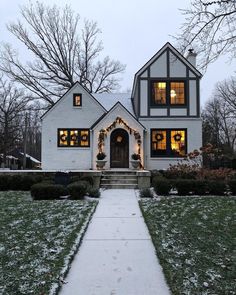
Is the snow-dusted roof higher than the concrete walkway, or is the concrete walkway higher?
the snow-dusted roof

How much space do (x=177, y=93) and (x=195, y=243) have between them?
1595cm

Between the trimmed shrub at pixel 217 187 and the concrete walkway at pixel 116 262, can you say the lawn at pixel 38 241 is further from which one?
the trimmed shrub at pixel 217 187

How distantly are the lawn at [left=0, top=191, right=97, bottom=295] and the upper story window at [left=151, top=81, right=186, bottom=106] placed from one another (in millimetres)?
11285

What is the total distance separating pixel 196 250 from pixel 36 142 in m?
70.1

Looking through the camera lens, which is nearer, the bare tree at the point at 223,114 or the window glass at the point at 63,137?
the window glass at the point at 63,137

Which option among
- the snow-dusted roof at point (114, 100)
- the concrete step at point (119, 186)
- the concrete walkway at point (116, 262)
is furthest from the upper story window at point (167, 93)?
the concrete walkway at point (116, 262)

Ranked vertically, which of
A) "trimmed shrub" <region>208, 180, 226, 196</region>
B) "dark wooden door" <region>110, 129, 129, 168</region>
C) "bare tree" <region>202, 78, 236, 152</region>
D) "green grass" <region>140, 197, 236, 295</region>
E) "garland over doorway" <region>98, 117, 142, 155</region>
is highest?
"bare tree" <region>202, 78, 236, 152</region>

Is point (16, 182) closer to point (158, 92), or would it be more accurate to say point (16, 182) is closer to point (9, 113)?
point (158, 92)

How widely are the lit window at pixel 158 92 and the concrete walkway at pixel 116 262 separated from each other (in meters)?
13.0

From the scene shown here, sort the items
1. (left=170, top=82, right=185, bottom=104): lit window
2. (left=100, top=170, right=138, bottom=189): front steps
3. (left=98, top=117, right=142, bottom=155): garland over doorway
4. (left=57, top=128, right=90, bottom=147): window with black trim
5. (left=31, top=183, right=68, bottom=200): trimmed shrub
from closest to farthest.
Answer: (left=31, top=183, right=68, bottom=200): trimmed shrub
(left=100, top=170, right=138, bottom=189): front steps
(left=98, top=117, right=142, bottom=155): garland over doorway
(left=170, top=82, right=185, bottom=104): lit window
(left=57, top=128, right=90, bottom=147): window with black trim

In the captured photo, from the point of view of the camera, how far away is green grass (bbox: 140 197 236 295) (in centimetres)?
488

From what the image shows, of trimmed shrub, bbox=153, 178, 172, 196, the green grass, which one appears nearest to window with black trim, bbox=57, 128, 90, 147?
trimmed shrub, bbox=153, 178, 172, 196

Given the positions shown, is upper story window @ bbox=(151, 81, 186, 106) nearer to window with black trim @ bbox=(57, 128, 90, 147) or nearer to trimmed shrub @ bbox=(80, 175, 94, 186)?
window with black trim @ bbox=(57, 128, 90, 147)

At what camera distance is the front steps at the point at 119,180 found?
56.6 ft
